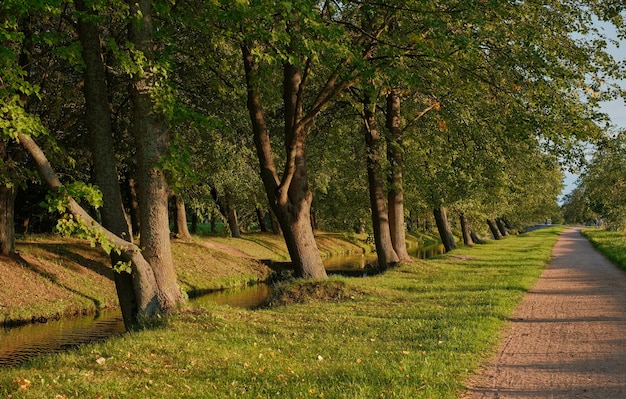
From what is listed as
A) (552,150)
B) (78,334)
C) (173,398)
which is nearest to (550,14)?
(552,150)

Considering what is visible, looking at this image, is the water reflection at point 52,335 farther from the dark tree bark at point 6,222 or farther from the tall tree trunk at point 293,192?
the tall tree trunk at point 293,192

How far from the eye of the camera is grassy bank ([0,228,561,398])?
6.35 meters

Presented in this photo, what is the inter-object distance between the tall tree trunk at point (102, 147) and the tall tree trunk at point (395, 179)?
33.7 ft

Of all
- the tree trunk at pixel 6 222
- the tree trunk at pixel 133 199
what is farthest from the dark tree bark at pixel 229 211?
the tree trunk at pixel 6 222

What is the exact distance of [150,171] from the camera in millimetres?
10570

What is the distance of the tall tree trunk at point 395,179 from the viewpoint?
67.4ft

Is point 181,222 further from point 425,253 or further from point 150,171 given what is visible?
point 150,171

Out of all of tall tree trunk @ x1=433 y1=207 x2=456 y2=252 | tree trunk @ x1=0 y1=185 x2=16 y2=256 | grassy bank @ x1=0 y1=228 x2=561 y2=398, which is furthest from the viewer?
tall tree trunk @ x1=433 y1=207 x2=456 y2=252

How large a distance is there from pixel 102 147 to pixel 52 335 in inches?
229

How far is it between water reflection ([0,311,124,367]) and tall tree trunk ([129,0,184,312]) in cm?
324

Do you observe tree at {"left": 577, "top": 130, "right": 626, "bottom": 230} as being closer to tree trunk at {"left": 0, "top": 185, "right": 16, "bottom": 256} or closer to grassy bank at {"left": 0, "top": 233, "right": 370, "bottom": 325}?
grassy bank at {"left": 0, "top": 233, "right": 370, "bottom": 325}

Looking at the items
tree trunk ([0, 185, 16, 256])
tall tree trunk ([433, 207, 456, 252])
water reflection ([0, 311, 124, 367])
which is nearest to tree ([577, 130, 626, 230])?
tall tree trunk ([433, 207, 456, 252])

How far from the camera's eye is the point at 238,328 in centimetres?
954

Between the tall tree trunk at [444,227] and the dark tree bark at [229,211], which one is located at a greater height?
the dark tree bark at [229,211]
